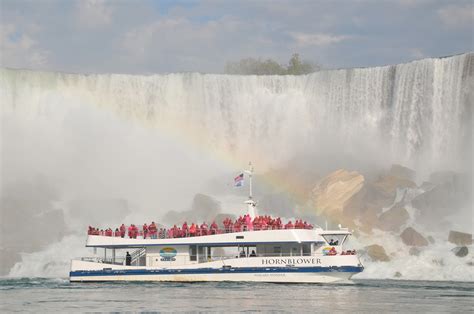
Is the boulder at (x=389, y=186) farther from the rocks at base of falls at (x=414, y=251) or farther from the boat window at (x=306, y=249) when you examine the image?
the boat window at (x=306, y=249)

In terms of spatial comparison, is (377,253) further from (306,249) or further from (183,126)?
(183,126)

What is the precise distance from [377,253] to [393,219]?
4.06 m

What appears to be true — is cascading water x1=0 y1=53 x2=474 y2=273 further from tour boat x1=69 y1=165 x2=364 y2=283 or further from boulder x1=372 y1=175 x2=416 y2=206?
tour boat x1=69 y1=165 x2=364 y2=283

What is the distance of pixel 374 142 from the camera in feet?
243

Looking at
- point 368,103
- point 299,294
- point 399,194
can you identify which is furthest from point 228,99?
point 299,294

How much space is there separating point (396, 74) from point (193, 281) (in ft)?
80.1

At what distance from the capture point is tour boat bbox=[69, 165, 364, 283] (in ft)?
170

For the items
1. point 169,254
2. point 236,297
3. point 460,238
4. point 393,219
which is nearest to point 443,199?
point 393,219

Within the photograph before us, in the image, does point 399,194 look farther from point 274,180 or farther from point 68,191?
point 68,191

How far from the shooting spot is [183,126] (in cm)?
7844

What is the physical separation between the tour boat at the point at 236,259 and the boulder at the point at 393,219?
45.8 ft

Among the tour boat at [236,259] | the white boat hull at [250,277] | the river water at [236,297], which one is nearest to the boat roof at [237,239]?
the tour boat at [236,259]

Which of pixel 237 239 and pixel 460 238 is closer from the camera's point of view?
pixel 237 239

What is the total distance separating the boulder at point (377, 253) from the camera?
64.1 m
